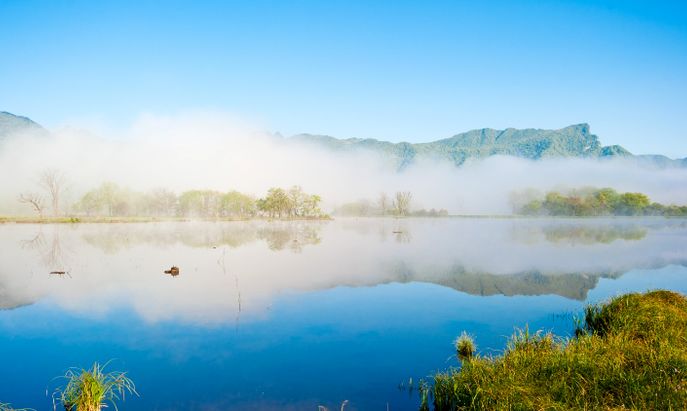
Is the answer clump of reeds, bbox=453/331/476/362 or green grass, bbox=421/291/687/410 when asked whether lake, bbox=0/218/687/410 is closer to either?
clump of reeds, bbox=453/331/476/362

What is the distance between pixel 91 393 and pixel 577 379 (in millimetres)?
11432

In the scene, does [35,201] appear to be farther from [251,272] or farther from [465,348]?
[465,348]

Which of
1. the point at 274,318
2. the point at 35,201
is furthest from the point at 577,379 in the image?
the point at 35,201

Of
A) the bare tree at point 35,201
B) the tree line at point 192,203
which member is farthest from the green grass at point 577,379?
the tree line at point 192,203

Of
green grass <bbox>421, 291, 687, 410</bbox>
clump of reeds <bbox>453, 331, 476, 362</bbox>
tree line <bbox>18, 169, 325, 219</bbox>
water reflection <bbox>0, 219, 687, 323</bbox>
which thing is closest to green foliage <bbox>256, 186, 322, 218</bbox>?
tree line <bbox>18, 169, 325, 219</bbox>

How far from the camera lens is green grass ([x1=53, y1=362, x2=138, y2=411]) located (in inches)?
363

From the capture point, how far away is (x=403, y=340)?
14758 millimetres

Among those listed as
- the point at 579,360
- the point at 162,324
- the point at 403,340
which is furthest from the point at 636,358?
the point at 162,324

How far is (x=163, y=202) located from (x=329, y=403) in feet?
594

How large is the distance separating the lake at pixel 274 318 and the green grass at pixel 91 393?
1.17 feet

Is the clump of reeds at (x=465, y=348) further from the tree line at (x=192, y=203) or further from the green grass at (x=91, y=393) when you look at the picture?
the tree line at (x=192, y=203)

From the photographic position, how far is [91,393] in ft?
30.3

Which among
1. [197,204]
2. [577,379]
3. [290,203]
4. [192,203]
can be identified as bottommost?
[577,379]

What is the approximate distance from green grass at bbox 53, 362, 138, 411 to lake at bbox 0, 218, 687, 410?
36cm
